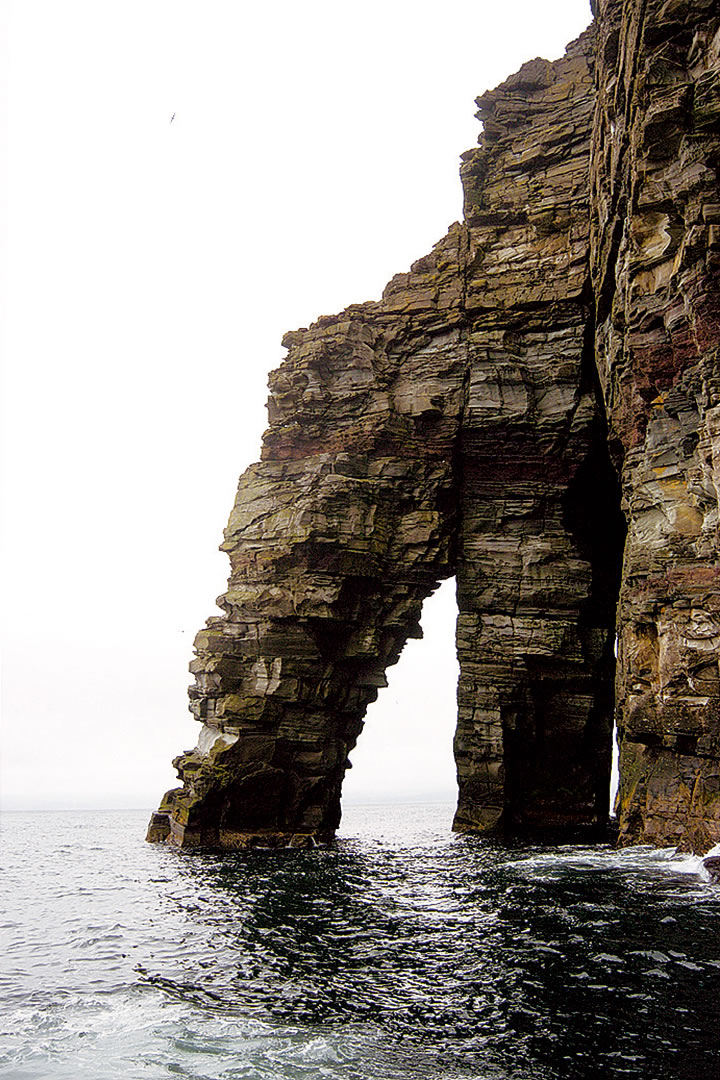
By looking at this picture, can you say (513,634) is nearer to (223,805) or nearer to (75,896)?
(223,805)

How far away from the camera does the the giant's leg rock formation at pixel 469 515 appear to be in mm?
42125

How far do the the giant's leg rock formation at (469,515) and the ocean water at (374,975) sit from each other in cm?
1173

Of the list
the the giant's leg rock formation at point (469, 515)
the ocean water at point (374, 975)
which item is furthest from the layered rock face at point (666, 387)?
the ocean water at point (374, 975)

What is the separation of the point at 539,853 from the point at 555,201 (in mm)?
36761

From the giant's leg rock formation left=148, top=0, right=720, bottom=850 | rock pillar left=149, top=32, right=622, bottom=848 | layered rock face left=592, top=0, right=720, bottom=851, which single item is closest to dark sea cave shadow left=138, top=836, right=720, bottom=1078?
layered rock face left=592, top=0, right=720, bottom=851

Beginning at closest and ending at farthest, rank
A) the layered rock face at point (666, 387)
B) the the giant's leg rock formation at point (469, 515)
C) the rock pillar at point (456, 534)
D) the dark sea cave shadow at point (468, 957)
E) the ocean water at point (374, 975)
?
the ocean water at point (374, 975)
the dark sea cave shadow at point (468, 957)
the layered rock face at point (666, 387)
the the giant's leg rock formation at point (469, 515)
the rock pillar at point (456, 534)

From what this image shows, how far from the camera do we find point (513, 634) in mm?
44594

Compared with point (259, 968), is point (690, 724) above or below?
above

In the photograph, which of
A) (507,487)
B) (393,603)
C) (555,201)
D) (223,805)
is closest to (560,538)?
(507,487)

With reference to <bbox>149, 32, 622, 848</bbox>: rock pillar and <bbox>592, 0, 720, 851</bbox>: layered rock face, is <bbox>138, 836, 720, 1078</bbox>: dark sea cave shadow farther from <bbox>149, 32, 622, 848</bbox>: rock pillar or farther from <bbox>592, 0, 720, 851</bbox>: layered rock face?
<bbox>149, 32, 622, 848</bbox>: rock pillar

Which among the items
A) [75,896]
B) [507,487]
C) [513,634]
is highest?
[507,487]

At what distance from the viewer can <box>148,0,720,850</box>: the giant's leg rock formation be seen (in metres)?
42.1

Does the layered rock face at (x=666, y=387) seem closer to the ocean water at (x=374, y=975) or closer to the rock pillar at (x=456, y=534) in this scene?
the ocean water at (x=374, y=975)

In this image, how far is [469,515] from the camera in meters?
47.0
